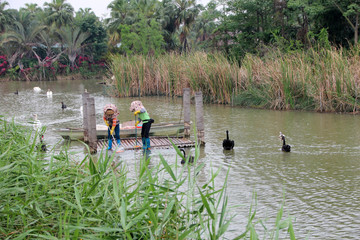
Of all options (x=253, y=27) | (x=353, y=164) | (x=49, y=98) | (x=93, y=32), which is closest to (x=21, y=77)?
(x=93, y=32)

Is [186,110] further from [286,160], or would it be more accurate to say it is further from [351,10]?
[351,10]

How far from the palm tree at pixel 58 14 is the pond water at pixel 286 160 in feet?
102

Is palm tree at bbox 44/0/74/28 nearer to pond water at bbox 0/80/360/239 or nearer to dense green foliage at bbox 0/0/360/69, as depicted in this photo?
dense green foliage at bbox 0/0/360/69

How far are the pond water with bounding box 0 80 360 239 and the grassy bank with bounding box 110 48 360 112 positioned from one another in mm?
793

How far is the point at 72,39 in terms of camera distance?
48.6 meters

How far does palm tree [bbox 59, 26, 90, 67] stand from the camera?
157ft

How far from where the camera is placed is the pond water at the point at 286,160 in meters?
6.69

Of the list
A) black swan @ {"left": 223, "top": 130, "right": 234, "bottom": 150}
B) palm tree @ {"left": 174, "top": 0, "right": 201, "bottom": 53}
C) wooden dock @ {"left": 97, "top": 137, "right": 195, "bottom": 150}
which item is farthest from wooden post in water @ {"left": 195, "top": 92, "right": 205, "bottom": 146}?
palm tree @ {"left": 174, "top": 0, "right": 201, "bottom": 53}

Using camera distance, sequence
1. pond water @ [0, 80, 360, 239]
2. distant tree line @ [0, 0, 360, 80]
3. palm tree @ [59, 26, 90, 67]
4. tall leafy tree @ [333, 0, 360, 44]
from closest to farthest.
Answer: pond water @ [0, 80, 360, 239] < tall leafy tree @ [333, 0, 360, 44] < distant tree line @ [0, 0, 360, 80] < palm tree @ [59, 26, 90, 67]

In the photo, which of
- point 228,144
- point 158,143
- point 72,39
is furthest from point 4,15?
point 228,144

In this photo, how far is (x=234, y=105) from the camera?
66.9 ft

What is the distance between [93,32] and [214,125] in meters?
37.0

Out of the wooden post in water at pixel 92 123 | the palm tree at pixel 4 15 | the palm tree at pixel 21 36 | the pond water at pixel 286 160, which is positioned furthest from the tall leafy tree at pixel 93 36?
the wooden post in water at pixel 92 123

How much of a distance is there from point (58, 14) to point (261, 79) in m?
35.5
